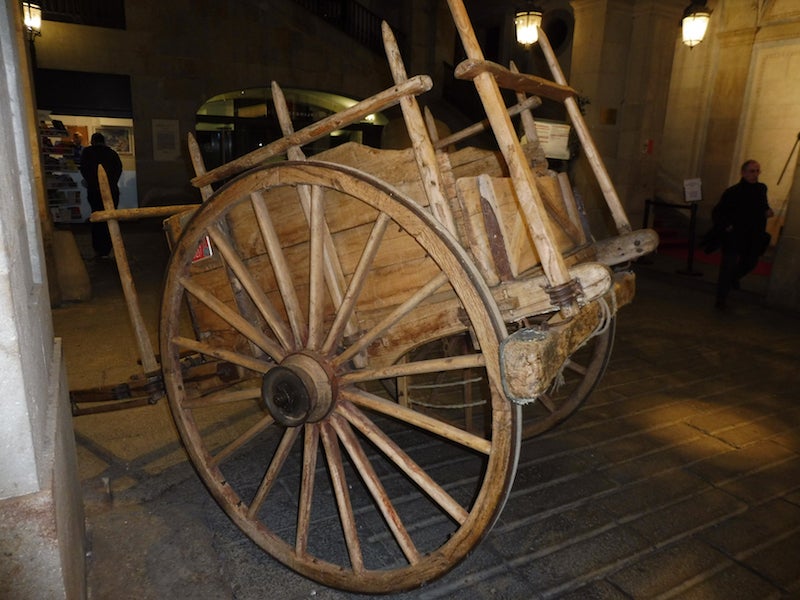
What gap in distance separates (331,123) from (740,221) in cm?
661

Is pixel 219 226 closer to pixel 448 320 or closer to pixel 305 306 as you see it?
pixel 305 306

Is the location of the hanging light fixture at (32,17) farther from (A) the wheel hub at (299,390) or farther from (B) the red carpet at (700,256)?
(B) the red carpet at (700,256)

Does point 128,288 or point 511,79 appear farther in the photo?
point 128,288

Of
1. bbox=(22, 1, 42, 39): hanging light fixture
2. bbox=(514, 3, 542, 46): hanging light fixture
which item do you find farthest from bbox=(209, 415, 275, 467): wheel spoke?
bbox=(22, 1, 42, 39): hanging light fixture

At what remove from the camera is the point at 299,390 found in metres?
1.93

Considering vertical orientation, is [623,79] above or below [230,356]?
above

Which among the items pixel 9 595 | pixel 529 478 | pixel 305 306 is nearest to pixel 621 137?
pixel 529 478

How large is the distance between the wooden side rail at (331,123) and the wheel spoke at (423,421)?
93 centimetres

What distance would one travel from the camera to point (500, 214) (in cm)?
187

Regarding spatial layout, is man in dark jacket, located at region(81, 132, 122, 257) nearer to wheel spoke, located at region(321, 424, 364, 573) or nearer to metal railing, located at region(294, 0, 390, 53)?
wheel spoke, located at region(321, 424, 364, 573)

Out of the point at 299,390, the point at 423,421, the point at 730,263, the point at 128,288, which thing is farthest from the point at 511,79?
the point at 730,263

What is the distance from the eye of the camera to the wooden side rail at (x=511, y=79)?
163cm

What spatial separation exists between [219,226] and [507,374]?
4.49ft

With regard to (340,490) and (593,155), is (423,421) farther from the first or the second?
(593,155)
